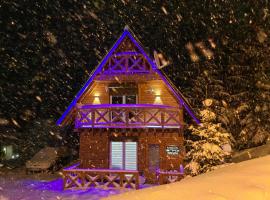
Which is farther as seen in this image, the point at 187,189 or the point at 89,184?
the point at 89,184

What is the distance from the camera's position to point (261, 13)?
27.7 metres

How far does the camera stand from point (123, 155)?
1983cm

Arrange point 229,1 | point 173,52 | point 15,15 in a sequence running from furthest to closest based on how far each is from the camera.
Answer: point 15,15
point 173,52
point 229,1

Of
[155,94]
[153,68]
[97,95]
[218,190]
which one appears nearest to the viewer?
[218,190]

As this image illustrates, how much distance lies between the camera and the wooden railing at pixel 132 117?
62.3 feet

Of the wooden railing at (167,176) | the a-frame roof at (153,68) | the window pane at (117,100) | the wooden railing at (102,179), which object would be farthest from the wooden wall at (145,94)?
the wooden railing at (102,179)

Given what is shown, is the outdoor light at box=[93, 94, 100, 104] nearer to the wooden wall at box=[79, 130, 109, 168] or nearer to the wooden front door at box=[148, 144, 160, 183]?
the wooden wall at box=[79, 130, 109, 168]

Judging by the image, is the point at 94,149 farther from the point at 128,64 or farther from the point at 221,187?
the point at 221,187

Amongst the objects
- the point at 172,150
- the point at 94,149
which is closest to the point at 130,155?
the point at 94,149

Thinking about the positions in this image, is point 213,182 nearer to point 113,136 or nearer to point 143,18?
point 113,136

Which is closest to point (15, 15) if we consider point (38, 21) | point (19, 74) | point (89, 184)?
point (38, 21)

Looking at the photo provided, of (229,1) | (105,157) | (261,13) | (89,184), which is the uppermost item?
(229,1)

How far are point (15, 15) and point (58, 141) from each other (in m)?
17.8

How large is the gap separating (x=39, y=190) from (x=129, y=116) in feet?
24.7
